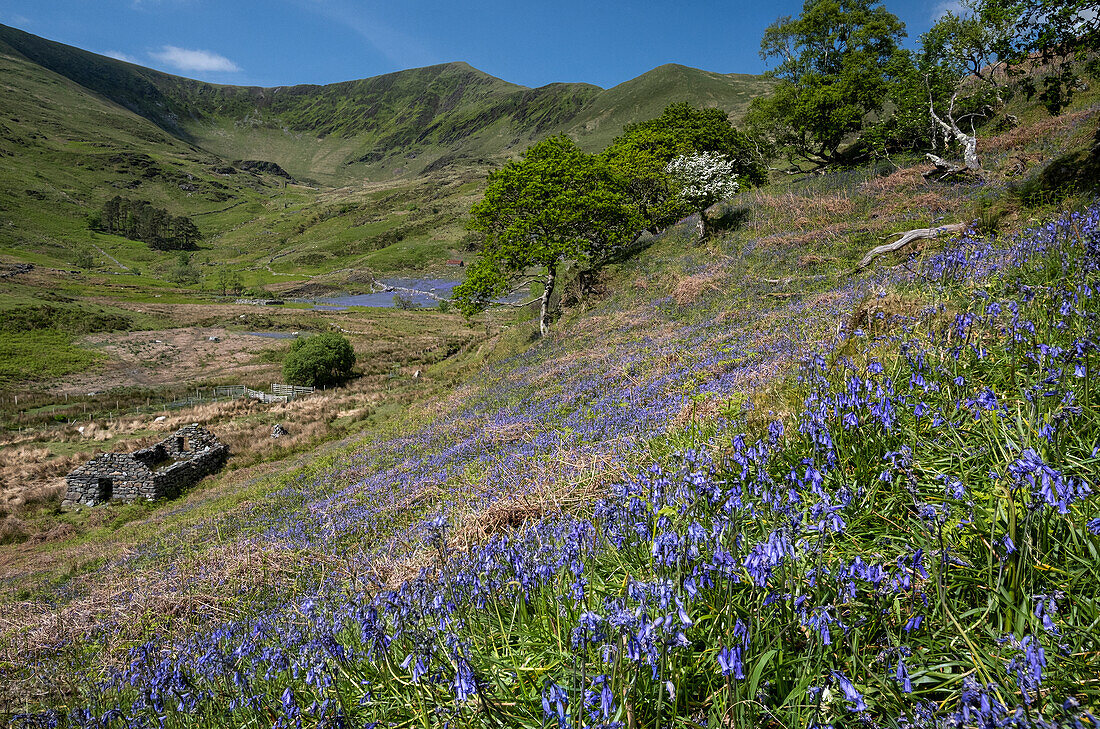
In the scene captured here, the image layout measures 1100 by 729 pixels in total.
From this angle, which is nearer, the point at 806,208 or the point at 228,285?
the point at 806,208

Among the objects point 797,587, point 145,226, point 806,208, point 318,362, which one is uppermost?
point 145,226

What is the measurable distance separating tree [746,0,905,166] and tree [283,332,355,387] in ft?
132

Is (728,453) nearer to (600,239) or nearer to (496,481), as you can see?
(496,481)

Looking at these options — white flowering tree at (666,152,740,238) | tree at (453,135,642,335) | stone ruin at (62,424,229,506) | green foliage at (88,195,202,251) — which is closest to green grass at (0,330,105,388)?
stone ruin at (62,424,229,506)

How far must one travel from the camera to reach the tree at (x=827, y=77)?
29.7 meters

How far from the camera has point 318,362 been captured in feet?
141

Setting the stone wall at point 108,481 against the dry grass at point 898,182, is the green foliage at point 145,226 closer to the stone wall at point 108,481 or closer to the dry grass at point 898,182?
the stone wall at point 108,481

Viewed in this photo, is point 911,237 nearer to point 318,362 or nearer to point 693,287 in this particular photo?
point 693,287

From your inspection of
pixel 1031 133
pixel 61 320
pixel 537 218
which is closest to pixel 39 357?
pixel 61 320

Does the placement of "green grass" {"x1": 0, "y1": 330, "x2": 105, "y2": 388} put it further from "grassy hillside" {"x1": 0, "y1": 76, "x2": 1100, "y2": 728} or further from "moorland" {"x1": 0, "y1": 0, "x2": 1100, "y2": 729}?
"grassy hillside" {"x1": 0, "y1": 76, "x2": 1100, "y2": 728}

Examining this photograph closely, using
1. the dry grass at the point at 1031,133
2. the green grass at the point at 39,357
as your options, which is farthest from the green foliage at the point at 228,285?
the dry grass at the point at 1031,133

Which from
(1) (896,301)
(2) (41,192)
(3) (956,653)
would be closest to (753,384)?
(1) (896,301)

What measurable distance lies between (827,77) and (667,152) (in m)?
12.1

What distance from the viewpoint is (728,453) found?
14.6 ft
